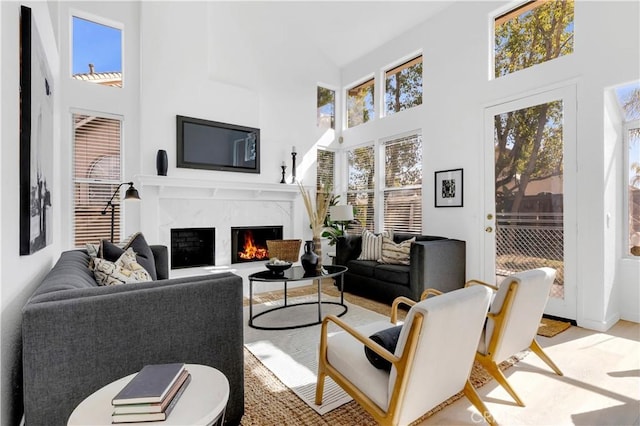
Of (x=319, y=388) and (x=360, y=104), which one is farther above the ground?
(x=360, y=104)

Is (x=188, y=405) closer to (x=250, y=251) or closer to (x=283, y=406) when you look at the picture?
(x=283, y=406)

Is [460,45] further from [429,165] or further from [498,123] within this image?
[429,165]

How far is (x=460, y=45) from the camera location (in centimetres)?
426

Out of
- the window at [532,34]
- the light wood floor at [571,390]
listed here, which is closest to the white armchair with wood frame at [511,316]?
the light wood floor at [571,390]

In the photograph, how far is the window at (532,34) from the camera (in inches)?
134

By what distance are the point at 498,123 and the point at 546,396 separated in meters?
3.01

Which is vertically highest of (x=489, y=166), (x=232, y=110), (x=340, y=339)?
(x=232, y=110)

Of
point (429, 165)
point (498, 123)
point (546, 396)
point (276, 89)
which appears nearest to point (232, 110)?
point (276, 89)

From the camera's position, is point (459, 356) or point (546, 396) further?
point (546, 396)

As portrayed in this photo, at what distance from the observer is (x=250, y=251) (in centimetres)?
515

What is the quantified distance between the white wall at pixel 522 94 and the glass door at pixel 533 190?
98 millimetres

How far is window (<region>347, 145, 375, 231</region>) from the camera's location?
18.8 feet

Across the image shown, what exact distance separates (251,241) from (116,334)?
3.86 meters

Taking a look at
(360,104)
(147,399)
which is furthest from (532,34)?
(147,399)
